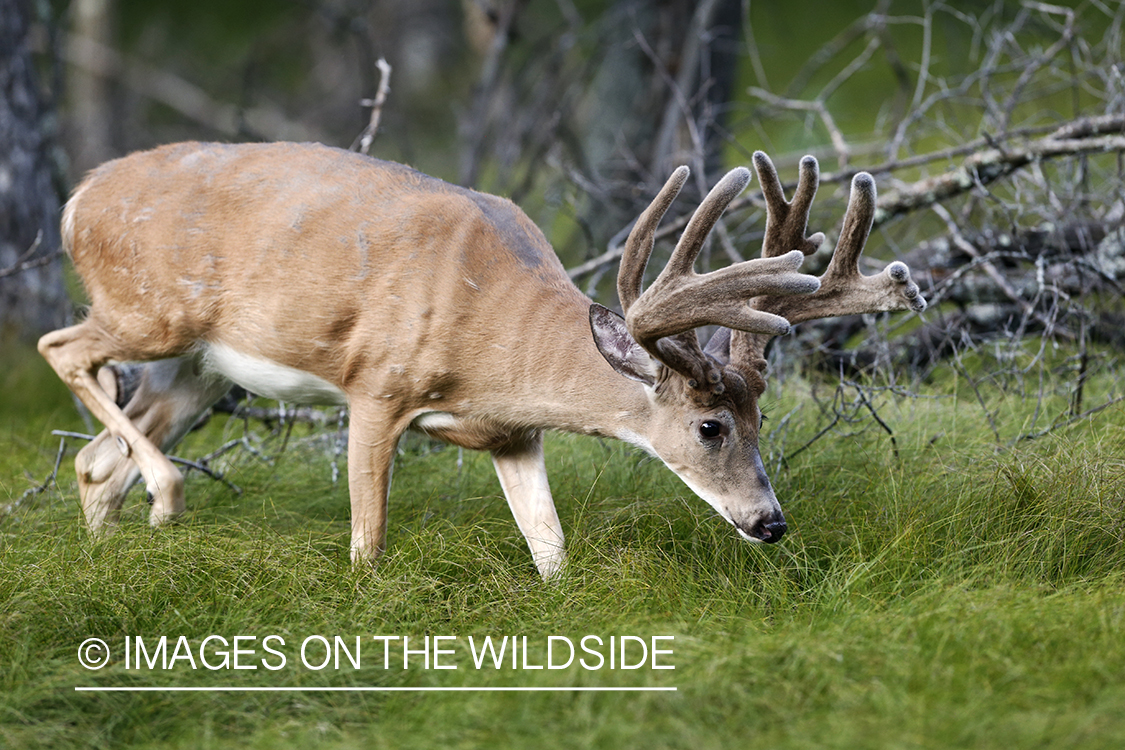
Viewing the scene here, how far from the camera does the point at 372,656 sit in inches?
113

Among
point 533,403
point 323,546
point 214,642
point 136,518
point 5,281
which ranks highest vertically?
point 533,403

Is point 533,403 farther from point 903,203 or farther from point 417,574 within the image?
point 903,203

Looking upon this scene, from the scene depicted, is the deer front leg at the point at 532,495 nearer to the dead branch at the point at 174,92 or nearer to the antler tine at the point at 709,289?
the antler tine at the point at 709,289

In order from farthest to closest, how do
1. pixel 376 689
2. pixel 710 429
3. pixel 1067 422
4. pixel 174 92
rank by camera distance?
pixel 174 92 < pixel 1067 422 < pixel 710 429 < pixel 376 689

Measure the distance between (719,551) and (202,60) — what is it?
47.6 ft

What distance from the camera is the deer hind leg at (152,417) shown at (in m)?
4.09

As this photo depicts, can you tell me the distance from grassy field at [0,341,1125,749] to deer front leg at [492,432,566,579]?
0.25 feet

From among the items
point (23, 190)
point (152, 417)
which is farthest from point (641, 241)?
point (23, 190)

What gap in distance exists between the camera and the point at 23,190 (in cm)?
605

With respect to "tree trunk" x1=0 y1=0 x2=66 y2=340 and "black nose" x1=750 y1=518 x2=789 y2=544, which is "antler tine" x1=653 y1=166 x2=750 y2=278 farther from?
"tree trunk" x1=0 y1=0 x2=66 y2=340

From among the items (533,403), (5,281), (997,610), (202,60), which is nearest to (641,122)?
(5,281)

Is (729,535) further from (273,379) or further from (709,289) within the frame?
(273,379)

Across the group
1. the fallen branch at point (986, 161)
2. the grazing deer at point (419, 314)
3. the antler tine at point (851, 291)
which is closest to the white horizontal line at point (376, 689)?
the grazing deer at point (419, 314)

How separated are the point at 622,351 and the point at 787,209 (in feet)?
2.14
